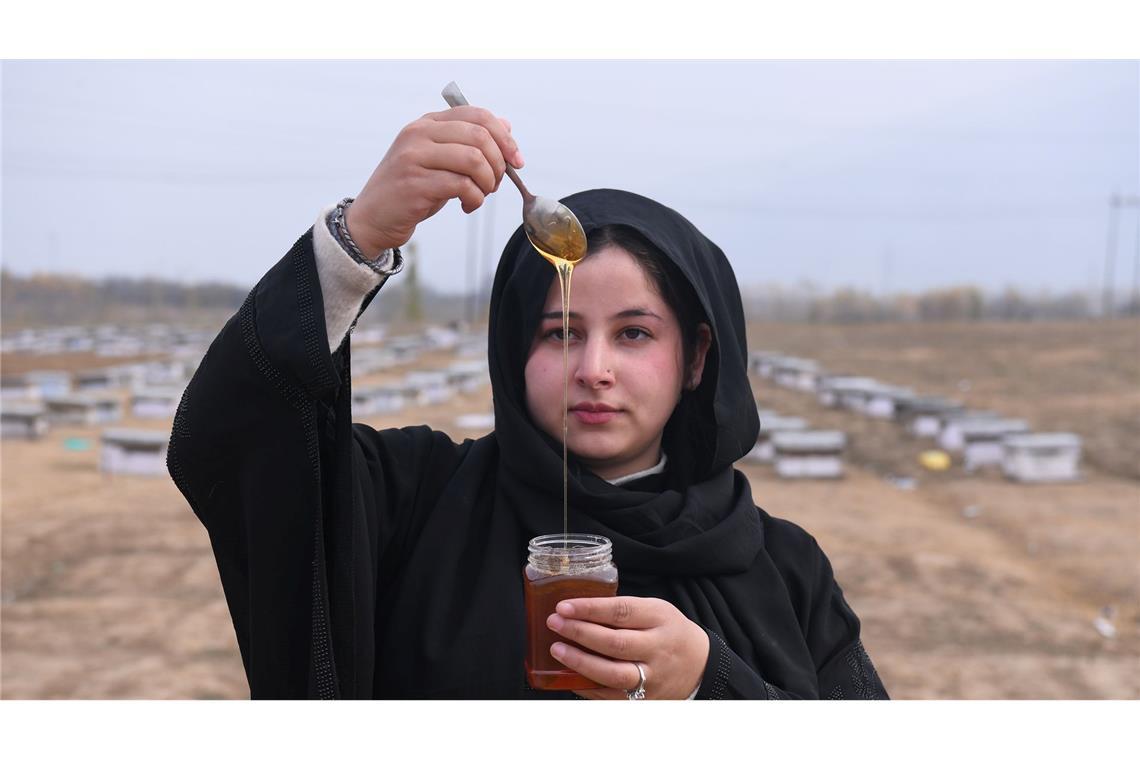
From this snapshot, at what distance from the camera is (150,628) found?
8.03 metres

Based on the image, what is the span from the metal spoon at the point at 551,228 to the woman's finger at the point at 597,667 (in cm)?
67

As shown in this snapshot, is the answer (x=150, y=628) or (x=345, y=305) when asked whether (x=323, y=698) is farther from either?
(x=150, y=628)

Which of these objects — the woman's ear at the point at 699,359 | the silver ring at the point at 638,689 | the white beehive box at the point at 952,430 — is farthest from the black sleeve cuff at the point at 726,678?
the white beehive box at the point at 952,430

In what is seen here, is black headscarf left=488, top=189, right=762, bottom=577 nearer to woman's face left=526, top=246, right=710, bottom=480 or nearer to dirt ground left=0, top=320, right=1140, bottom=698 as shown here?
woman's face left=526, top=246, right=710, bottom=480

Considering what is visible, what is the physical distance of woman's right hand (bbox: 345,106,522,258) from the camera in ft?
4.99

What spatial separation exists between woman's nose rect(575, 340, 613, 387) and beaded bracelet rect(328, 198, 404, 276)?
1.25ft

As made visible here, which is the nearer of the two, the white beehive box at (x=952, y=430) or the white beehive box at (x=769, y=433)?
the white beehive box at (x=952, y=430)

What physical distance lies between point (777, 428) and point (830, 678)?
42.2 ft

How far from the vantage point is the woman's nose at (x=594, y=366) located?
5.87 ft

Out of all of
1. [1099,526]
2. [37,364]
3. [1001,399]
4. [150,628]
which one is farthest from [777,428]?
[37,364]

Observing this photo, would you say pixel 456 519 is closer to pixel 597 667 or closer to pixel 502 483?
pixel 502 483

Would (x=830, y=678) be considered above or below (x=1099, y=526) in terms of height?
above

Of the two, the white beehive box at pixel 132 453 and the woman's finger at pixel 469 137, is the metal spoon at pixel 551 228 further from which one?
the white beehive box at pixel 132 453

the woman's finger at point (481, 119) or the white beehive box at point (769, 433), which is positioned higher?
the woman's finger at point (481, 119)
